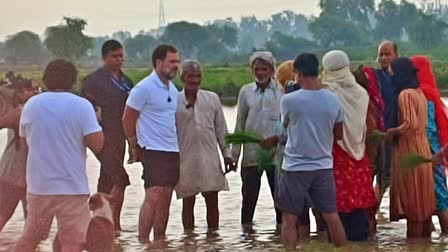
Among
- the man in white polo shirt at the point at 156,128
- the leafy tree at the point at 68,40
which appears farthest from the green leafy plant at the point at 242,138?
the leafy tree at the point at 68,40

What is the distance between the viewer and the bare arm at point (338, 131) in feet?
28.1

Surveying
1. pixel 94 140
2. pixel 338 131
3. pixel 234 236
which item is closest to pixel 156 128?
pixel 338 131

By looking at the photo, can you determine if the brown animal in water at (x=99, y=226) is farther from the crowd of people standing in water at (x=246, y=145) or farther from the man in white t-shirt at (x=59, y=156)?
the man in white t-shirt at (x=59, y=156)

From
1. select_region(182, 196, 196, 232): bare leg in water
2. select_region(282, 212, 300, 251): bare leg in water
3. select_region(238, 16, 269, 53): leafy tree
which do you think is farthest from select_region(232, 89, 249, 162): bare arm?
select_region(238, 16, 269, 53): leafy tree

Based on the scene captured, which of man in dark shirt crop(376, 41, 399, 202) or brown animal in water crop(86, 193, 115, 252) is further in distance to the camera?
man in dark shirt crop(376, 41, 399, 202)

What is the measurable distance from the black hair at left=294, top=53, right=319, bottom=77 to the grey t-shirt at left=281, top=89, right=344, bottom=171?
0.13 meters

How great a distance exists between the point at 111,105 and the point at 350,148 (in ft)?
6.87

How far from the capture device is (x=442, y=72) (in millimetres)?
31953

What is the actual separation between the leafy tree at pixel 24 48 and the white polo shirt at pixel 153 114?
508 cm

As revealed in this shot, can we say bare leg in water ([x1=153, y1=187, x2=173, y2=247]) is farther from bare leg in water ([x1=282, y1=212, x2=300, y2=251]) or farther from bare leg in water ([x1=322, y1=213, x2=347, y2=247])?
bare leg in water ([x1=322, y1=213, x2=347, y2=247])

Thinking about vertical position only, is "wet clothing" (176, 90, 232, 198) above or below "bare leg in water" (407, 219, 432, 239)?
above

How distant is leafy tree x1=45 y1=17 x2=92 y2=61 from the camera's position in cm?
1864

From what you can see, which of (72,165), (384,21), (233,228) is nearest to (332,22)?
(384,21)

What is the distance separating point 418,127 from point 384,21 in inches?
1059
